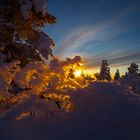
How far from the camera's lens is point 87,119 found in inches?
290

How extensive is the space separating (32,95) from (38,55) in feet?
6.31

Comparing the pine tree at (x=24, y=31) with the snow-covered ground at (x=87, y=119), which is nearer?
the snow-covered ground at (x=87, y=119)

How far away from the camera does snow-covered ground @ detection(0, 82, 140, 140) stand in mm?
6816

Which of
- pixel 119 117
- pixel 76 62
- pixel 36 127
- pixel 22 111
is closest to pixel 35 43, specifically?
pixel 76 62

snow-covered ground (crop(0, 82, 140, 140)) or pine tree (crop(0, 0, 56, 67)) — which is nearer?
snow-covered ground (crop(0, 82, 140, 140))

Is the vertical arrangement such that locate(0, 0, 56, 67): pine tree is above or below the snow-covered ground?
above

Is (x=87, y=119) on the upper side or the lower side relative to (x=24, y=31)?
lower

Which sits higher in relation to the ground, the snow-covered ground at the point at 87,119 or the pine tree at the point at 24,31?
the pine tree at the point at 24,31

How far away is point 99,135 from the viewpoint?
6734mm

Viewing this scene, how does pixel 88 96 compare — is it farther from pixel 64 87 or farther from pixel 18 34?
pixel 18 34

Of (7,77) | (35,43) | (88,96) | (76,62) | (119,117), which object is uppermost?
(35,43)

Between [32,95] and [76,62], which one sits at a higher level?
[76,62]

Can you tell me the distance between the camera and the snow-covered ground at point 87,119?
682 centimetres

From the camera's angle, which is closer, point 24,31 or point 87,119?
point 87,119
